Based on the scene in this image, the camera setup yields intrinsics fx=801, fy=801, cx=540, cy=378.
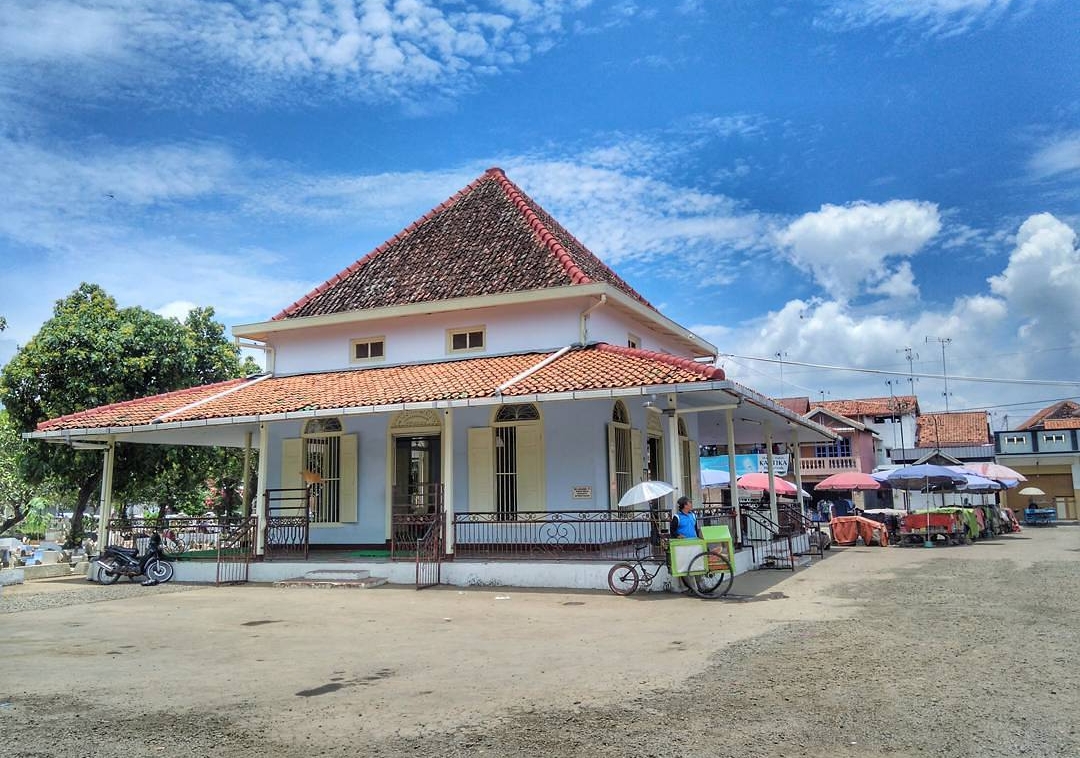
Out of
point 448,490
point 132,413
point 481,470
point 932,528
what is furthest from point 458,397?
point 932,528

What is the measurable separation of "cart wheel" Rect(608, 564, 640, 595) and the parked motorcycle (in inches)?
328

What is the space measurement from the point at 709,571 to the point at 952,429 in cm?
4782

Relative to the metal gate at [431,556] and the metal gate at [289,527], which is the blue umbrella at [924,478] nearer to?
the metal gate at [431,556]

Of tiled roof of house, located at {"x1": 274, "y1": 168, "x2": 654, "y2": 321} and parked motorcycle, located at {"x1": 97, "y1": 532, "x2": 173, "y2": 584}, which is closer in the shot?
parked motorcycle, located at {"x1": 97, "y1": 532, "x2": 173, "y2": 584}

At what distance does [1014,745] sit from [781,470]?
36168 mm

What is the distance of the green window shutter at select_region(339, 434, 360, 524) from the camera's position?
15.5m

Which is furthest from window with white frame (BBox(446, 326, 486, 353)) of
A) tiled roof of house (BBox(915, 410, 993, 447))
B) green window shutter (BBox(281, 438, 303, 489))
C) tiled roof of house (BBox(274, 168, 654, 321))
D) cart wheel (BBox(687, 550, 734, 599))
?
tiled roof of house (BBox(915, 410, 993, 447))

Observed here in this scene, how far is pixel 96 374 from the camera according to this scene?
19469 mm

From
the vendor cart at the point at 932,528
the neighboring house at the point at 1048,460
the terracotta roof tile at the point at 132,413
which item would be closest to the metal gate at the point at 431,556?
the terracotta roof tile at the point at 132,413

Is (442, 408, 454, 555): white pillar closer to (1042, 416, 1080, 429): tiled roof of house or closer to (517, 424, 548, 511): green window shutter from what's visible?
(517, 424, 548, 511): green window shutter

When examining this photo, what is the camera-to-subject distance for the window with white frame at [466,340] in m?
15.8

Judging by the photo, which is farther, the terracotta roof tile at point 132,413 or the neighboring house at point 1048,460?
the neighboring house at point 1048,460

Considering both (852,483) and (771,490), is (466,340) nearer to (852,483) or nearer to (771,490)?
(771,490)

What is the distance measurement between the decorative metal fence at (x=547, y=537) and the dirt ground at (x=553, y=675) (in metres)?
1.42
